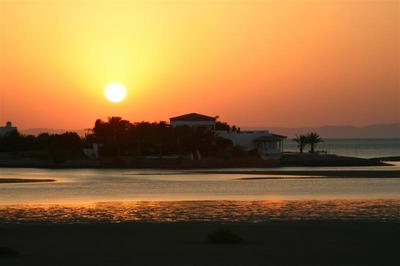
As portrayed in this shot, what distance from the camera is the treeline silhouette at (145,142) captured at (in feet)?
347

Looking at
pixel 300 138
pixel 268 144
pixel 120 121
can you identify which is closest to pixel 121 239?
pixel 268 144

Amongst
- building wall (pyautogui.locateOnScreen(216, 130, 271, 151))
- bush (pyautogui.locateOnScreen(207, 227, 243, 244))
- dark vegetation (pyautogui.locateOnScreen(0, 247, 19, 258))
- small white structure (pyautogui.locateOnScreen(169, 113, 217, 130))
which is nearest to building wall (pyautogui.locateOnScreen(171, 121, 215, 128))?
small white structure (pyautogui.locateOnScreen(169, 113, 217, 130))

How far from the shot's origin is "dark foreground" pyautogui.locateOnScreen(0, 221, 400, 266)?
20359 millimetres

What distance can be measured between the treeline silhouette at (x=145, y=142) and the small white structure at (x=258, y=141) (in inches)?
111

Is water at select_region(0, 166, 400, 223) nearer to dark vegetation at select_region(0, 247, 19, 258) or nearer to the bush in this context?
the bush

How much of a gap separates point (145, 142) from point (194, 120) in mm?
11512

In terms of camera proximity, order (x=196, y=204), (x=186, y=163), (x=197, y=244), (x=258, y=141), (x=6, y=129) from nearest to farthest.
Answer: (x=197, y=244), (x=196, y=204), (x=186, y=163), (x=258, y=141), (x=6, y=129)

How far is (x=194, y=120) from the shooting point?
118 m

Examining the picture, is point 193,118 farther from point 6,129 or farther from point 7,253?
point 7,253

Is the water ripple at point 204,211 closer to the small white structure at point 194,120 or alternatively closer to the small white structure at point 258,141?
the small white structure at point 258,141

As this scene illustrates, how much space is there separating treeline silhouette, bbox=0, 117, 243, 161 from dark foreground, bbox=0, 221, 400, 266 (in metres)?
75.7

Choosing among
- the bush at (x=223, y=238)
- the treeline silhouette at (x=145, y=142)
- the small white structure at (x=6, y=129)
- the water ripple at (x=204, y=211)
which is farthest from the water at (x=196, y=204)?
the small white structure at (x=6, y=129)

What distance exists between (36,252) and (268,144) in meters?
90.6

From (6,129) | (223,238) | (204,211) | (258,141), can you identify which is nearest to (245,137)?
(258,141)
